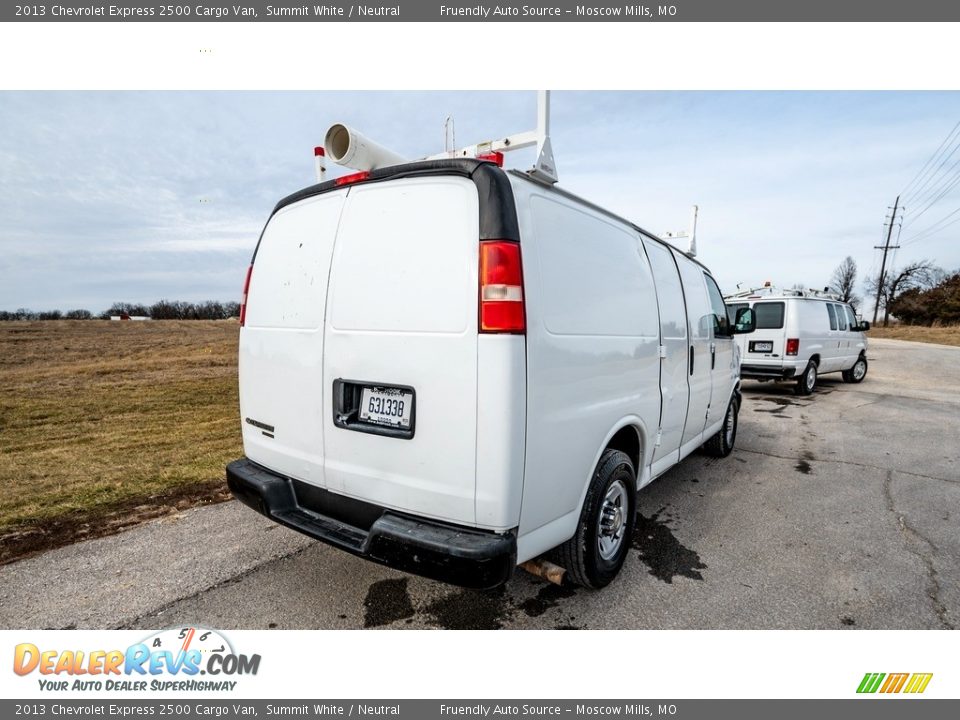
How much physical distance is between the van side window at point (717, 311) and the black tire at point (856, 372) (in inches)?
379

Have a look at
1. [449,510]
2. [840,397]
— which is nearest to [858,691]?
[449,510]

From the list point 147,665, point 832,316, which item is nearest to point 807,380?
point 832,316

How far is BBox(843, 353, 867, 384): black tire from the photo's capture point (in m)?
12.3

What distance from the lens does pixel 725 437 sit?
217 inches

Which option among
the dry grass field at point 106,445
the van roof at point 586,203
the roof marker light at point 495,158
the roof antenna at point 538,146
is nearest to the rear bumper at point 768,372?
the van roof at point 586,203

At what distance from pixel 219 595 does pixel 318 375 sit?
137cm

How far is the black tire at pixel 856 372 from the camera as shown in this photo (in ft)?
40.3

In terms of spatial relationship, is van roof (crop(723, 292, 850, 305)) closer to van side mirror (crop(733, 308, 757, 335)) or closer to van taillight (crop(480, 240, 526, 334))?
van side mirror (crop(733, 308, 757, 335))

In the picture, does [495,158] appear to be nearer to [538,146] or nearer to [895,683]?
[538,146]

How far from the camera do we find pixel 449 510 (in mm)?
2115

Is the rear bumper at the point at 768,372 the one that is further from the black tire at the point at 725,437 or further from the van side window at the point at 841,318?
the black tire at the point at 725,437

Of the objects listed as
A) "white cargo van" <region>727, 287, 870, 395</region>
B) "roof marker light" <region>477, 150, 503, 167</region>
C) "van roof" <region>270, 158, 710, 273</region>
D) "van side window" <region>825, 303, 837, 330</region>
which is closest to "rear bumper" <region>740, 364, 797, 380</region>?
"white cargo van" <region>727, 287, 870, 395</region>

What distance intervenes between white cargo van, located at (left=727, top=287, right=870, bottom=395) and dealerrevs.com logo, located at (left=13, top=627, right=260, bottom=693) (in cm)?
935

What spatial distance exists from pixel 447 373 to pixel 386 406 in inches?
15.6
